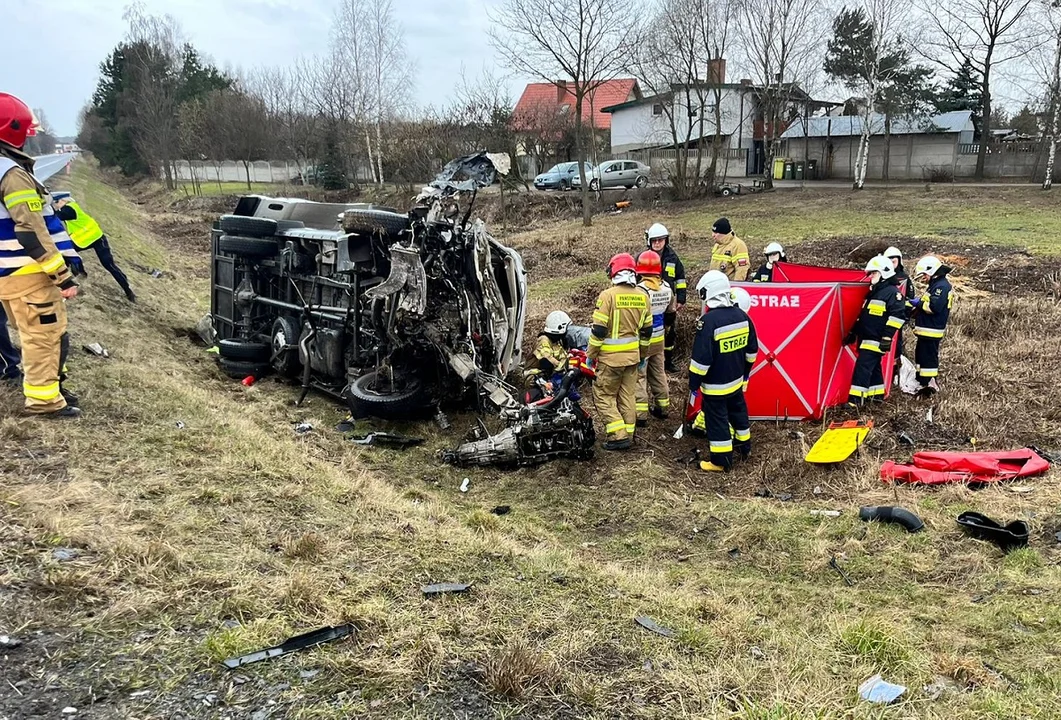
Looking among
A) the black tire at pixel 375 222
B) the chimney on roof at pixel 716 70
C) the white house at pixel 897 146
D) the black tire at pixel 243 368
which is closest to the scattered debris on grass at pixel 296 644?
the black tire at pixel 375 222

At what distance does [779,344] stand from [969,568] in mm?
2941

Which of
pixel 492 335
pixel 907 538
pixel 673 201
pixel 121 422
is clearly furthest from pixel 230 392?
pixel 673 201

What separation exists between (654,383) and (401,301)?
8.48 feet

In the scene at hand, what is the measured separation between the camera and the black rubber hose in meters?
Result: 4.39

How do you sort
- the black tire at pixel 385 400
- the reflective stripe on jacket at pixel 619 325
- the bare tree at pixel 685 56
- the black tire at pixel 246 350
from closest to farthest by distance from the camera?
the reflective stripe on jacket at pixel 619 325, the black tire at pixel 385 400, the black tire at pixel 246 350, the bare tree at pixel 685 56

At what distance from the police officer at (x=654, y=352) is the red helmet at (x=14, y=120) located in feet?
15.7

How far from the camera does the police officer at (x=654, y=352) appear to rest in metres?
6.82

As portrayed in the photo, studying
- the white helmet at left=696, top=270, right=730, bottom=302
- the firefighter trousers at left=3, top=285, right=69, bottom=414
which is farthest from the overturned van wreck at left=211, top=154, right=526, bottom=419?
the firefighter trousers at left=3, top=285, right=69, bottom=414

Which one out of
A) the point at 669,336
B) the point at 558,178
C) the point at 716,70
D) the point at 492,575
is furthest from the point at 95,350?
the point at 716,70

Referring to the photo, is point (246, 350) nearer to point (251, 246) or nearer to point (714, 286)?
point (251, 246)

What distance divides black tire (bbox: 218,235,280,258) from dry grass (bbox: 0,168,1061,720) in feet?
5.99

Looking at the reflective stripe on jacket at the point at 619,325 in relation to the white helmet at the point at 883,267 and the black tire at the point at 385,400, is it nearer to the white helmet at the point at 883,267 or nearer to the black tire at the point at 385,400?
the black tire at the point at 385,400

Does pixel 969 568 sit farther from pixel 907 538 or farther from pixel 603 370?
pixel 603 370

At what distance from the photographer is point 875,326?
6.54 metres
